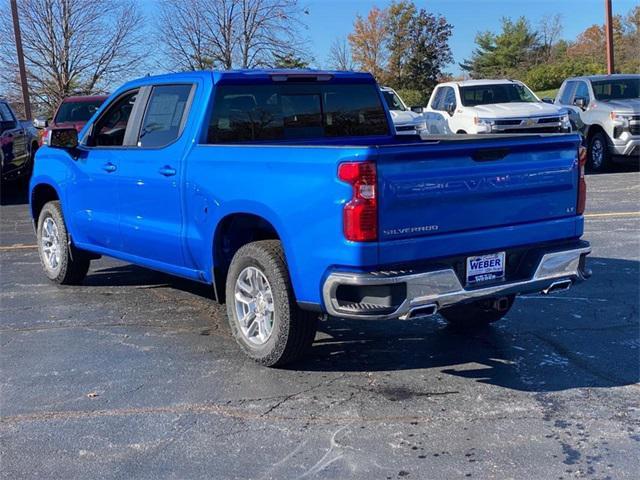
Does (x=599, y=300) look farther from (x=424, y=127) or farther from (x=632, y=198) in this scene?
(x=424, y=127)

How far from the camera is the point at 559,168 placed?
503 cm

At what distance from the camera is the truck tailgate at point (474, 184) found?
171 inches

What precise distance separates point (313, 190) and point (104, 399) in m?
1.76

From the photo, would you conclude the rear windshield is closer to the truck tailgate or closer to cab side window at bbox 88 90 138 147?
cab side window at bbox 88 90 138 147

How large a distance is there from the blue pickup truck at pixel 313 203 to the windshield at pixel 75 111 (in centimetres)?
1029

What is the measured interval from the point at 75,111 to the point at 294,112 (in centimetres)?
1194

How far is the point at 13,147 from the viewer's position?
587 inches

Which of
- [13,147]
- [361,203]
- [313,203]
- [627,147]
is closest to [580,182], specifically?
[361,203]

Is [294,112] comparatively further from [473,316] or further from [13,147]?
[13,147]

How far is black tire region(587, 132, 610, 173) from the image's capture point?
15.8 metres

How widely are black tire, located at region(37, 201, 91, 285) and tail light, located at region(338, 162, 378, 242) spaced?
3.98 metres

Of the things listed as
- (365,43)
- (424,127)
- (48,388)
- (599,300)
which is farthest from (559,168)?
(365,43)

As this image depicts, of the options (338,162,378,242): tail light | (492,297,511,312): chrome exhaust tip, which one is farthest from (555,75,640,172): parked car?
(338,162,378,242): tail light

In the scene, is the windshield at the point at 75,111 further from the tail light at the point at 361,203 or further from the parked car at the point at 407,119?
the tail light at the point at 361,203
